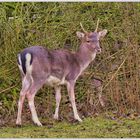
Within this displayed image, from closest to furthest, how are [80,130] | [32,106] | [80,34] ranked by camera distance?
[80,130], [32,106], [80,34]

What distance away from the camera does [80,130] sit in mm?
7527

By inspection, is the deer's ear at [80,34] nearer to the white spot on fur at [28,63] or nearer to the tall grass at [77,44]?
the tall grass at [77,44]

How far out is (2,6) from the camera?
30.1 feet

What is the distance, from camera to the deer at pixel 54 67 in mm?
7637

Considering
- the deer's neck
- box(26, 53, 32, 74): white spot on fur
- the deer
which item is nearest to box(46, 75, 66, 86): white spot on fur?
the deer

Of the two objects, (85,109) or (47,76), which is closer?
(47,76)

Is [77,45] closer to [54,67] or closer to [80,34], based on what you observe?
[80,34]

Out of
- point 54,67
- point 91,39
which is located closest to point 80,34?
point 91,39

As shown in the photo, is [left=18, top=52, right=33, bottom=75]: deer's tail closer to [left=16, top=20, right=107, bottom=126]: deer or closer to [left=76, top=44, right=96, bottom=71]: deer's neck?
[left=16, top=20, right=107, bottom=126]: deer

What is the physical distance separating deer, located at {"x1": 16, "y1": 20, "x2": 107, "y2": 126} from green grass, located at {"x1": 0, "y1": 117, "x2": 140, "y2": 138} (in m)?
0.19

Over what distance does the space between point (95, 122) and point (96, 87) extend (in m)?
1.08

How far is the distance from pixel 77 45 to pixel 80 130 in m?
2.04

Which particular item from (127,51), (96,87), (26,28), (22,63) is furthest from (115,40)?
(22,63)

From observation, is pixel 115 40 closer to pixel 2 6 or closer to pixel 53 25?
pixel 53 25
